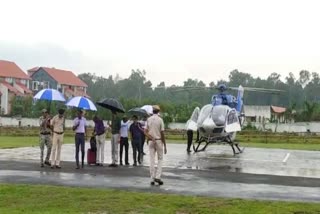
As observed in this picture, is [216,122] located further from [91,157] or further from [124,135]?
[91,157]

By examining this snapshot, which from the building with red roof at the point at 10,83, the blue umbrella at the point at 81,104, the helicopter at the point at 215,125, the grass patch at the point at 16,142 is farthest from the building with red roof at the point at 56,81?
the blue umbrella at the point at 81,104


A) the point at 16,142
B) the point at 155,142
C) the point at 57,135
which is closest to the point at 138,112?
the point at 57,135

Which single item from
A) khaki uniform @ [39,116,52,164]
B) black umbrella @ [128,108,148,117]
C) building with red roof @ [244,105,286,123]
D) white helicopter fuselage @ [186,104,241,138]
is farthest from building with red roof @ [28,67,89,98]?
khaki uniform @ [39,116,52,164]

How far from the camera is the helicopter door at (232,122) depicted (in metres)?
26.7

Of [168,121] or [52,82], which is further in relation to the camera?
[52,82]

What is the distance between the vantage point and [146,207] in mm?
10023

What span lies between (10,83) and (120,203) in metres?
97.3

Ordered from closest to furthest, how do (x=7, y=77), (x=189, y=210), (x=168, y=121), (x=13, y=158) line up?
(x=189, y=210)
(x=13, y=158)
(x=168, y=121)
(x=7, y=77)

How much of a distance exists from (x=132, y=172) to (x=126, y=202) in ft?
18.5

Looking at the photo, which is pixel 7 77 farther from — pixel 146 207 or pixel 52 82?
pixel 146 207

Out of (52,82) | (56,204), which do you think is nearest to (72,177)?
(56,204)

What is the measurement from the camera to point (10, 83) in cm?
10288

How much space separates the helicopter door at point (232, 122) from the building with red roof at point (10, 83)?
230ft

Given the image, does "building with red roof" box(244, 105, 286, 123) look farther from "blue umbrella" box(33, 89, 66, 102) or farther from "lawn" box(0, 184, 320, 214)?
"lawn" box(0, 184, 320, 214)
